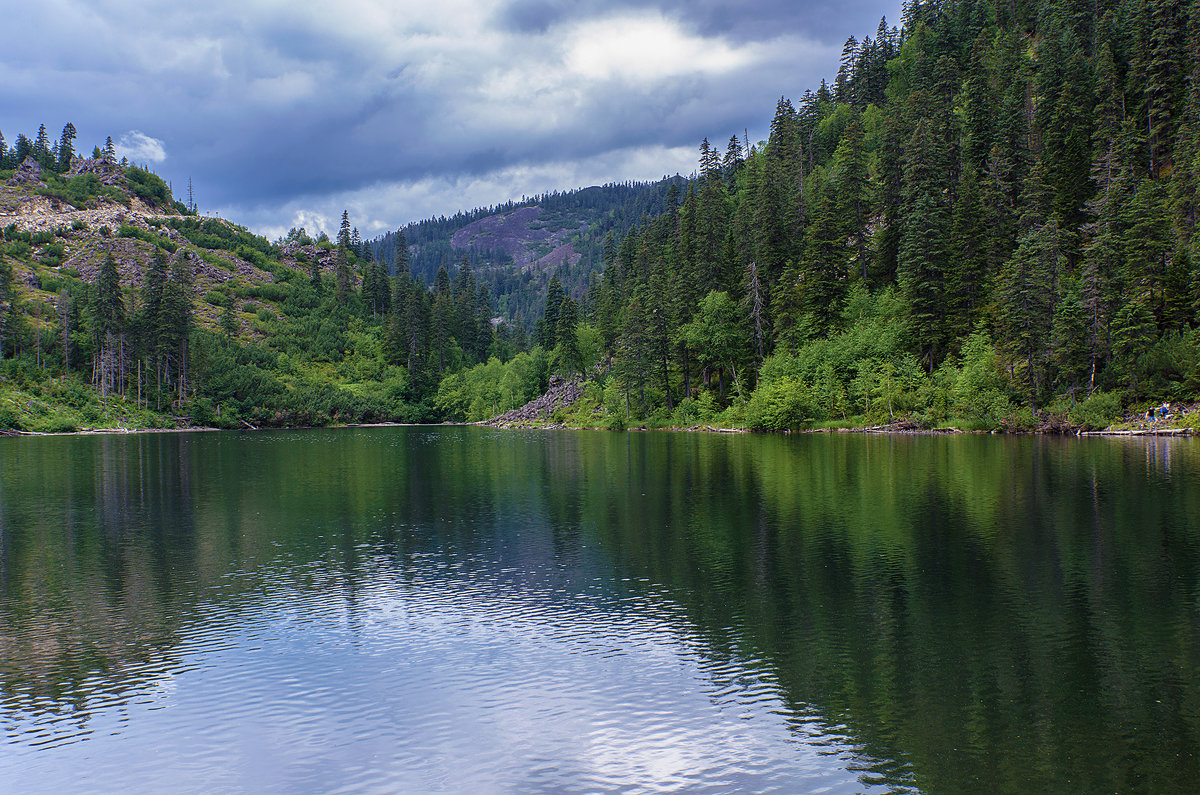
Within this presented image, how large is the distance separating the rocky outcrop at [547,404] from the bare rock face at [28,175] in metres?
136

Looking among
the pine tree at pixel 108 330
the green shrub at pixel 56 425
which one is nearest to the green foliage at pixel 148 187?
the pine tree at pixel 108 330

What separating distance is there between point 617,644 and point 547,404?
11048cm

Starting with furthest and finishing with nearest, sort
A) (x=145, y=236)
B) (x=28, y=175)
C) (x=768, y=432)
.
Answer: (x=28, y=175)
(x=145, y=236)
(x=768, y=432)

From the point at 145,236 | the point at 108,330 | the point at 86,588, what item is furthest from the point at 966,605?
the point at 145,236

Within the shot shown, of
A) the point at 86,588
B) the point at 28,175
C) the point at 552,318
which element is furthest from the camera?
the point at 28,175

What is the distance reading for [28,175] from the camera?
176125mm

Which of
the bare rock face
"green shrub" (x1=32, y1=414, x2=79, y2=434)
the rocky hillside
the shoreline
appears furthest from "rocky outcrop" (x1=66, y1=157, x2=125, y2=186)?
"green shrub" (x1=32, y1=414, x2=79, y2=434)

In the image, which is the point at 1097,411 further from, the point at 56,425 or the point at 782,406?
the point at 56,425

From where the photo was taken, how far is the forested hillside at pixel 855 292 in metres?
66.6

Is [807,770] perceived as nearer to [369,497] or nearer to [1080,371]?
[369,497]

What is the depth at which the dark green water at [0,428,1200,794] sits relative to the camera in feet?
33.9

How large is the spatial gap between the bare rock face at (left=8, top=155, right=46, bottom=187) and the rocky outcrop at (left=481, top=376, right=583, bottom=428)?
447 ft

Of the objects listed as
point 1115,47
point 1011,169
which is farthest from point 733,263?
point 1115,47

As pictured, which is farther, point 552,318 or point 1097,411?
point 552,318
